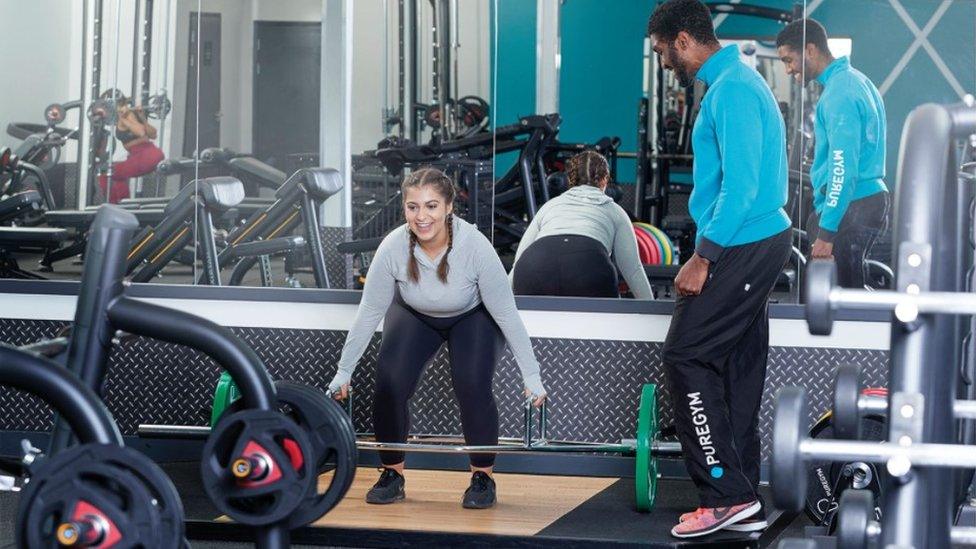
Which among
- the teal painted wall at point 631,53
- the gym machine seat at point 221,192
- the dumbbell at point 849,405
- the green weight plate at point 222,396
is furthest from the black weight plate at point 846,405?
the gym machine seat at point 221,192

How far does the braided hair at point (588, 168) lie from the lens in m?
5.02

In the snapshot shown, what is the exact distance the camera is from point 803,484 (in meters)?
2.21

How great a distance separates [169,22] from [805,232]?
247 cm

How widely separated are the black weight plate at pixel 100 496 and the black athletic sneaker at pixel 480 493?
6.29ft


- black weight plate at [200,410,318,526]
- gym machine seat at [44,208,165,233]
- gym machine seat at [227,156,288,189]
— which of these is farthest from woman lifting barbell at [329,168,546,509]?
black weight plate at [200,410,318,526]

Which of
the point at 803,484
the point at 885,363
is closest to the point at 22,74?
the point at 885,363

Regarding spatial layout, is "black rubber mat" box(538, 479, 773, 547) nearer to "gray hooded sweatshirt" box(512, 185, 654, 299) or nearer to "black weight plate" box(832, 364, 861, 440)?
"gray hooded sweatshirt" box(512, 185, 654, 299)

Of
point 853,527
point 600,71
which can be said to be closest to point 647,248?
point 600,71

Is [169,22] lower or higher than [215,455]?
higher

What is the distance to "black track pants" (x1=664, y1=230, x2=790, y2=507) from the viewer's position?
4160 mm

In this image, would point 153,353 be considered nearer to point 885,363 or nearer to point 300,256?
point 300,256

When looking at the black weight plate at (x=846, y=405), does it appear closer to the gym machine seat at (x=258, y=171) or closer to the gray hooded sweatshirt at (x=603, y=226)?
the gray hooded sweatshirt at (x=603, y=226)

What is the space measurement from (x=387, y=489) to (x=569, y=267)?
1.06 meters

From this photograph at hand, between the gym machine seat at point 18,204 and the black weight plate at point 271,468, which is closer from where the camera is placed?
the black weight plate at point 271,468
